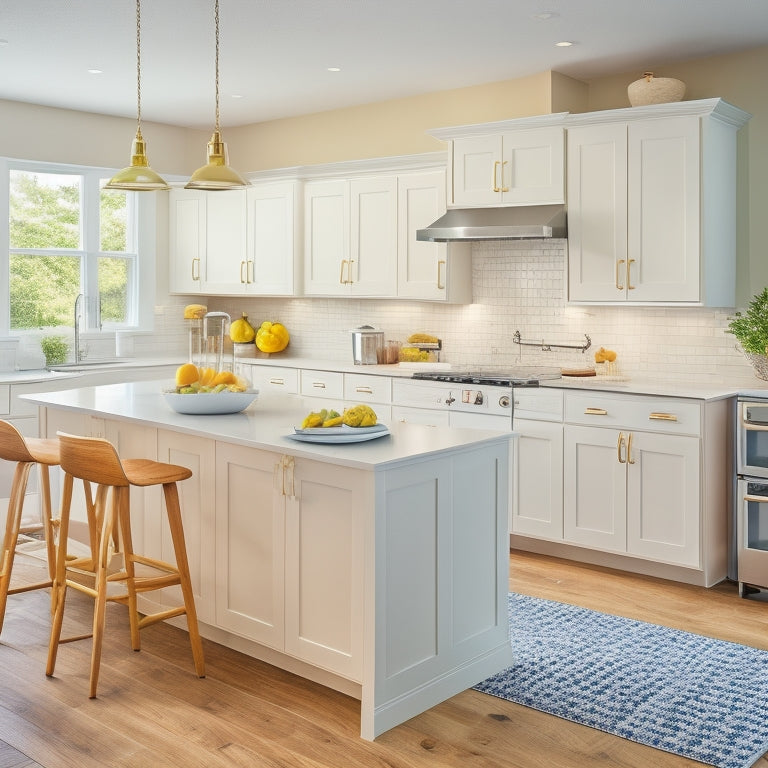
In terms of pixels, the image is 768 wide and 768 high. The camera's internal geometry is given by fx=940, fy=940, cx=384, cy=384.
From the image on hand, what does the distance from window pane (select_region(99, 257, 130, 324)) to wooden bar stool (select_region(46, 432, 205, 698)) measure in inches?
149

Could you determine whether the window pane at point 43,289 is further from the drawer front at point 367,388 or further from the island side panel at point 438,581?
the island side panel at point 438,581

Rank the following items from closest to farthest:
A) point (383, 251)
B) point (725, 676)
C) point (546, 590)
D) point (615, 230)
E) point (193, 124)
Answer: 1. point (725, 676)
2. point (546, 590)
3. point (615, 230)
4. point (383, 251)
5. point (193, 124)

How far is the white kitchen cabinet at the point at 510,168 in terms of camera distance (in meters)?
5.39

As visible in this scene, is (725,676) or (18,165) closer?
(725,676)

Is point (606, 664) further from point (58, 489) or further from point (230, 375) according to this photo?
point (58, 489)

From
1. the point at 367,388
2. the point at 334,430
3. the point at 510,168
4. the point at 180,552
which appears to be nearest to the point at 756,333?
the point at 510,168

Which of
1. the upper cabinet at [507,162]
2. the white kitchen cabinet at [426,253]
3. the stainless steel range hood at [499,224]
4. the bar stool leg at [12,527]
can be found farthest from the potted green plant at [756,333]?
the bar stool leg at [12,527]

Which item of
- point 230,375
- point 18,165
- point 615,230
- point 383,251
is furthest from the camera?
point 18,165

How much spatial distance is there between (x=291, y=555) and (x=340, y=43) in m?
3.00

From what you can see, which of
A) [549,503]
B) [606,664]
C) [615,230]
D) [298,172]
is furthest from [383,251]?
[606,664]

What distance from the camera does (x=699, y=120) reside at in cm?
491

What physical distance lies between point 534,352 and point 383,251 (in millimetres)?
1258

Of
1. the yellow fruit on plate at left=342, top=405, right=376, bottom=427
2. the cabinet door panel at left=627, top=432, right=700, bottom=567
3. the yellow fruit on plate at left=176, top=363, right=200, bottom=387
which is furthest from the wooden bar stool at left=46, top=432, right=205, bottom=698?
the cabinet door panel at left=627, top=432, right=700, bottom=567

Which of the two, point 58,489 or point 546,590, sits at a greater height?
point 58,489
